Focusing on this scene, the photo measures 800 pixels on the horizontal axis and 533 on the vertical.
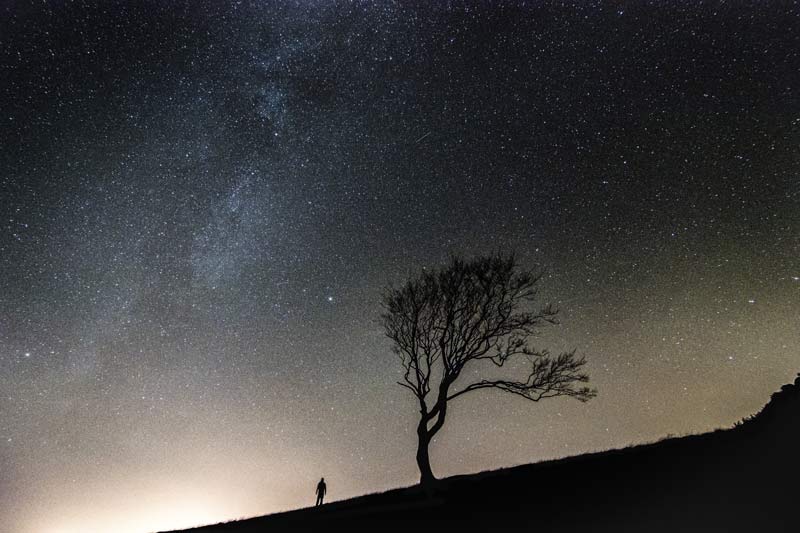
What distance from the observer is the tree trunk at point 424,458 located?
1732cm

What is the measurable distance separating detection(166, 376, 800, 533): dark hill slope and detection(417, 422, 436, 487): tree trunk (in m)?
0.83

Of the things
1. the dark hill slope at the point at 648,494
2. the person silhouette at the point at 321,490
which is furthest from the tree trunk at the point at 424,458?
the person silhouette at the point at 321,490

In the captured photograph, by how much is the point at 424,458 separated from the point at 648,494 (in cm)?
981

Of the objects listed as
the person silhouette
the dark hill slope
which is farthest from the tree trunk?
the person silhouette

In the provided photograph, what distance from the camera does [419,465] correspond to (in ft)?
58.6

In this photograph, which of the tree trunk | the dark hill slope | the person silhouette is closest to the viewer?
the dark hill slope

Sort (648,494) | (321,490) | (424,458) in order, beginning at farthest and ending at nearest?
(321,490), (424,458), (648,494)

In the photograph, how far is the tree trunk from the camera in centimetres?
1732

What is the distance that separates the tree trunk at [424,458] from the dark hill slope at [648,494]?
0.83 meters

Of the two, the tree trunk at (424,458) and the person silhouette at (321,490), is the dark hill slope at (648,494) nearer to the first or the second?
the tree trunk at (424,458)

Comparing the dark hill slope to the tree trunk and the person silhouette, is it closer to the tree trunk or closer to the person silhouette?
the tree trunk

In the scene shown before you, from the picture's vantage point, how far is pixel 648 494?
9.73 metres

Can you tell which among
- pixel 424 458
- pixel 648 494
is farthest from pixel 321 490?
pixel 648 494

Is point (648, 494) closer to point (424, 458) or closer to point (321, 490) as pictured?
point (424, 458)
